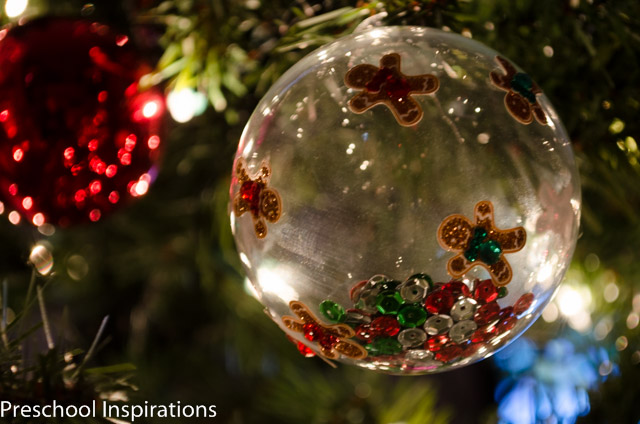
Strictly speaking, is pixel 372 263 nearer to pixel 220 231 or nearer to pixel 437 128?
pixel 437 128

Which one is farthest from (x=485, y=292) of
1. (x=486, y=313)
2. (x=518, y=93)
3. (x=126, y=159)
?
(x=126, y=159)

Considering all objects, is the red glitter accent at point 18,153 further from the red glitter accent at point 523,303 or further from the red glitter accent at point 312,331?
the red glitter accent at point 523,303

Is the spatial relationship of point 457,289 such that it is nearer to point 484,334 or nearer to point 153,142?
point 484,334


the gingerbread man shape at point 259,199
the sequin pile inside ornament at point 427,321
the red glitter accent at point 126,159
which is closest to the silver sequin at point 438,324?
the sequin pile inside ornament at point 427,321

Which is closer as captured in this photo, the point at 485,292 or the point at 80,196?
the point at 485,292

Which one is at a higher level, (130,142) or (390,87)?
(390,87)
